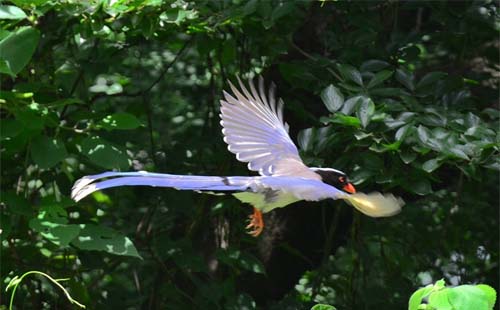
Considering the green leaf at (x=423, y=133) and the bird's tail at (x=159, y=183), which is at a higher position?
the bird's tail at (x=159, y=183)

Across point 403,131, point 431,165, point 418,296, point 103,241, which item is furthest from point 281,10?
point 418,296

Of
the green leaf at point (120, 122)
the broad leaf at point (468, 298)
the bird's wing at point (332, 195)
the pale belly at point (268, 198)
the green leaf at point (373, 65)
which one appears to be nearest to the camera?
the broad leaf at point (468, 298)

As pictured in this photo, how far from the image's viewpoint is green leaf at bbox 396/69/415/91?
336cm

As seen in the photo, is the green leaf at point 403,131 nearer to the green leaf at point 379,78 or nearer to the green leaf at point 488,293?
the green leaf at point 379,78

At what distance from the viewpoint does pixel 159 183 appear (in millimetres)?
2408

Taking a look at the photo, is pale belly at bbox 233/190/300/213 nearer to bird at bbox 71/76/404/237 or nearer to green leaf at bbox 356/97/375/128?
bird at bbox 71/76/404/237

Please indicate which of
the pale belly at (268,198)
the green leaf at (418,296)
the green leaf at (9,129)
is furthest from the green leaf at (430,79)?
the green leaf at (418,296)

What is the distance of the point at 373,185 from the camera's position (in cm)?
342

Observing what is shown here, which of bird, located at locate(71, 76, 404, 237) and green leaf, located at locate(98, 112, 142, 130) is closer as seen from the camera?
bird, located at locate(71, 76, 404, 237)

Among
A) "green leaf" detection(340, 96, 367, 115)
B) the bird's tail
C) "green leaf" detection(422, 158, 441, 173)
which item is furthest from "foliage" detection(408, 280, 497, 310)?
"green leaf" detection(340, 96, 367, 115)

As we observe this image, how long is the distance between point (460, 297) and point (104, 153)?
162 centimetres

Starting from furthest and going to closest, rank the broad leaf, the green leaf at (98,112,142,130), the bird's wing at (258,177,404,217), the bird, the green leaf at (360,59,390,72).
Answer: the green leaf at (360,59,390,72)
the green leaf at (98,112,142,130)
the bird
the bird's wing at (258,177,404,217)
the broad leaf

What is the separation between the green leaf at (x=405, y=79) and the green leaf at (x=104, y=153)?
3.12ft

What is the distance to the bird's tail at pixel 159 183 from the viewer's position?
2396 mm
